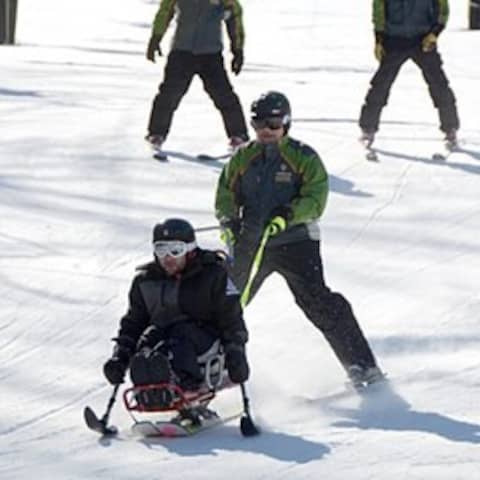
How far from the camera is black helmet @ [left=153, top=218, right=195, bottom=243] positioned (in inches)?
294

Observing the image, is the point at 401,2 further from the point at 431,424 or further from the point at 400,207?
the point at 431,424

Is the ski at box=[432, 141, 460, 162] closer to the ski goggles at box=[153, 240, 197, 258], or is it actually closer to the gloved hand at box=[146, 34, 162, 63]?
the gloved hand at box=[146, 34, 162, 63]

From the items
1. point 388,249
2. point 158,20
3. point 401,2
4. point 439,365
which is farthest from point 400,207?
point 439,365

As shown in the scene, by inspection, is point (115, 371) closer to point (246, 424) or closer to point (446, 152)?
point (246, 424)

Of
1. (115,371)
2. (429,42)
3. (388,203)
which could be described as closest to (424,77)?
(429,42)

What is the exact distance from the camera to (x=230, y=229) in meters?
8.17

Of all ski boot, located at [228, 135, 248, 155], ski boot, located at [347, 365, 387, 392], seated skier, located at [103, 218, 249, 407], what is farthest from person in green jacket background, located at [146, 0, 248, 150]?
seated skier, located at [103, 218, 249, 407]

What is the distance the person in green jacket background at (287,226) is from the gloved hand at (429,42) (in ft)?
15.8

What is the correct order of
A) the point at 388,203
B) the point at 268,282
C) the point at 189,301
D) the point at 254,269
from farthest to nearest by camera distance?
the point at 388,203 → the point at 268,282 → the point at 254,269 → the point at 189,301

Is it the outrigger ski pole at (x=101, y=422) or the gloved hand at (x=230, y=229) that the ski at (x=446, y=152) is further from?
the outrigger ski pole at (x=101, y=422)

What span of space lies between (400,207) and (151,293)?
15.1ft

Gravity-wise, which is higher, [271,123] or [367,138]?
[271,123]

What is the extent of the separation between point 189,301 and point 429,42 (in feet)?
18.8

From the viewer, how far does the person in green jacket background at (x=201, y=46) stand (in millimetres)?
12781
